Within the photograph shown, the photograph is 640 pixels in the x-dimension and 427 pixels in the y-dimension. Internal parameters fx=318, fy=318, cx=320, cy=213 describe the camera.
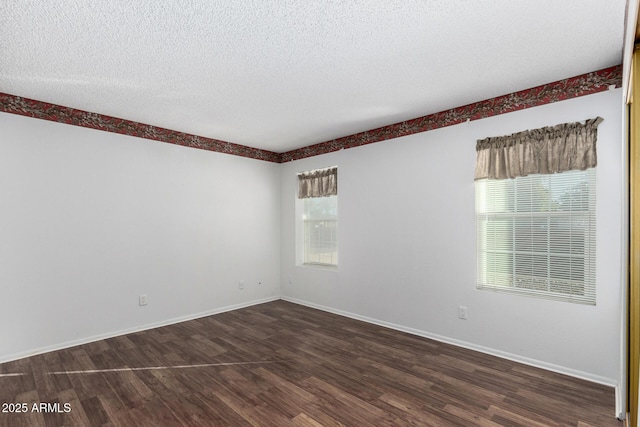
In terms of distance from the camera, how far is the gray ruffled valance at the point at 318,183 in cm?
483

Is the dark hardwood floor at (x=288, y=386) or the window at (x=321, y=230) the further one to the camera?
the window at (x=321, y=230)

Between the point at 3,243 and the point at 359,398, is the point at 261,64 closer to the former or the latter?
the point at 359,398

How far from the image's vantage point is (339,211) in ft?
15.5

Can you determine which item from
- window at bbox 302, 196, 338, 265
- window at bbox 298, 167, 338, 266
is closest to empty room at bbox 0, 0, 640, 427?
window at bbox 298, 167, 338, 266

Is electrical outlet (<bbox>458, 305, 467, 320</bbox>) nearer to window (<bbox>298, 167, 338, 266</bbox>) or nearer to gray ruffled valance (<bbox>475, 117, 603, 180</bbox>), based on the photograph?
Result: gray ruffled valance (<bbox>475, 117, 603, 180</bbox>)

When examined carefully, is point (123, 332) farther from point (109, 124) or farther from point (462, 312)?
point (462, 312)

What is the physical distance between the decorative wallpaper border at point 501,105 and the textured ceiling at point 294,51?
104 mm

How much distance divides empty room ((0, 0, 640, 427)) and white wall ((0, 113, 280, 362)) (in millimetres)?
23

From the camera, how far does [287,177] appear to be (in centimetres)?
553

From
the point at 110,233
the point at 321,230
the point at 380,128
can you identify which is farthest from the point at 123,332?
the point at 380,128

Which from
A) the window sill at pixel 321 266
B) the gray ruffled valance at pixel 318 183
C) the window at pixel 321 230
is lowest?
the window sill at pixel 321 266

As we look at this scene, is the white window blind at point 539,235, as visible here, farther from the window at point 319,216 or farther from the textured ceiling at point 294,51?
the window at point 319,216

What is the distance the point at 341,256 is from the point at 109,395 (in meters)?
3.04

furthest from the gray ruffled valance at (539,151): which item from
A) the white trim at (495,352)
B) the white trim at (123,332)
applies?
the white trim at (123,332)
